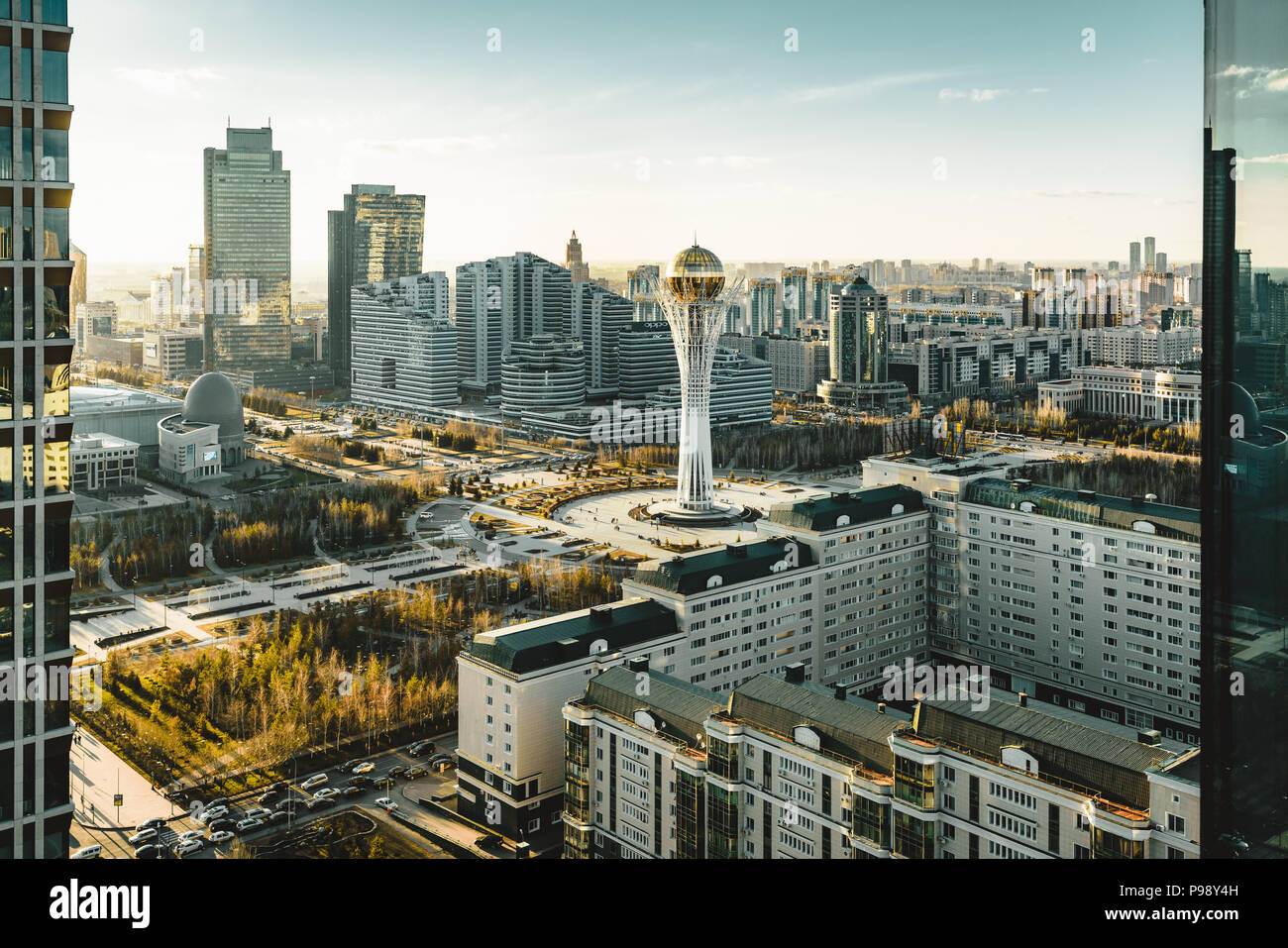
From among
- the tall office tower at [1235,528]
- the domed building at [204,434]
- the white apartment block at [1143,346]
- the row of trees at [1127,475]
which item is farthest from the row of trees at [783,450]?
the tall office tower at [1235,528]

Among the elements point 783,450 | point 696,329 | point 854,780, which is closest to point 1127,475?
point 783,450

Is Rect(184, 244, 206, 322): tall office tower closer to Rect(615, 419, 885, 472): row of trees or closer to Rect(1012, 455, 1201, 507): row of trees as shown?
Rect(615, 419, 885, 472): row of trees

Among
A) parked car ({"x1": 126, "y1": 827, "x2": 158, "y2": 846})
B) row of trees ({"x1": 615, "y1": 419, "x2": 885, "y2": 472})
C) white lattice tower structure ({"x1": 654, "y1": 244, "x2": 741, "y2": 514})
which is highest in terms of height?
white lattice tower structure ({"x1": 654, "y1": 244, "x2": 741, "y2": 514})

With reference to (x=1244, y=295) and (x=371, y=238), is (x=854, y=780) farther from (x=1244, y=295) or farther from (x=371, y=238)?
(x=371, y=238)

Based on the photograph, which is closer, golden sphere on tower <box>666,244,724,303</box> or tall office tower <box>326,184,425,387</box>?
golden sphere on tower <box>666,244,724,303</box>

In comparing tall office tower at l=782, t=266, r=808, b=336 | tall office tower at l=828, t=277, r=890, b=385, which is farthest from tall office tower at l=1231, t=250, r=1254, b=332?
tall office tower at l=782, t=266, r=808, b=336

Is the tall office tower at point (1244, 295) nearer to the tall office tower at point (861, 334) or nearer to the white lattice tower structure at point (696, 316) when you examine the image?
the white lattice tower structure at point (696, 316)
